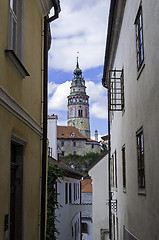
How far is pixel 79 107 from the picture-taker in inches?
5064

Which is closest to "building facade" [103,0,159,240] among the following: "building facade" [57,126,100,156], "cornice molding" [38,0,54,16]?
"cornice molding" [38,0,54,16]

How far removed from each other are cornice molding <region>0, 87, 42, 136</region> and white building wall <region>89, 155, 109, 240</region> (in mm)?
14445

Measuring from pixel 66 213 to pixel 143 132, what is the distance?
15889 mm

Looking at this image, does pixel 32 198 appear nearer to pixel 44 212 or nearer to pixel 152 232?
pixel 44 212

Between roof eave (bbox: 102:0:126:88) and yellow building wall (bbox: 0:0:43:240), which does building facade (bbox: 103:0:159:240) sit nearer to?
roof eave (bbox: 102:0:126:88)

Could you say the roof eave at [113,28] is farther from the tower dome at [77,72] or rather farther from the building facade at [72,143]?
the tower dome at [77,72]

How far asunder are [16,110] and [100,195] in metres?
16.9

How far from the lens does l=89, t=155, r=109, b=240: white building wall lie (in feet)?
71.6

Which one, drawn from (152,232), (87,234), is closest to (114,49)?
(152,232)

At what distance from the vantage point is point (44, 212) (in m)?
8.98

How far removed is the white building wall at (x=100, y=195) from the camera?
21.8 m

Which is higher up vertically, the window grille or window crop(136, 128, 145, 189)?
the window grille

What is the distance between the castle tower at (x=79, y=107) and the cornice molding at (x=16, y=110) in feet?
394

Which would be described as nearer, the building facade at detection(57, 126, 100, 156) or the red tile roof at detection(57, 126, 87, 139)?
the building facade at detection(57, 126, 100, 156)
